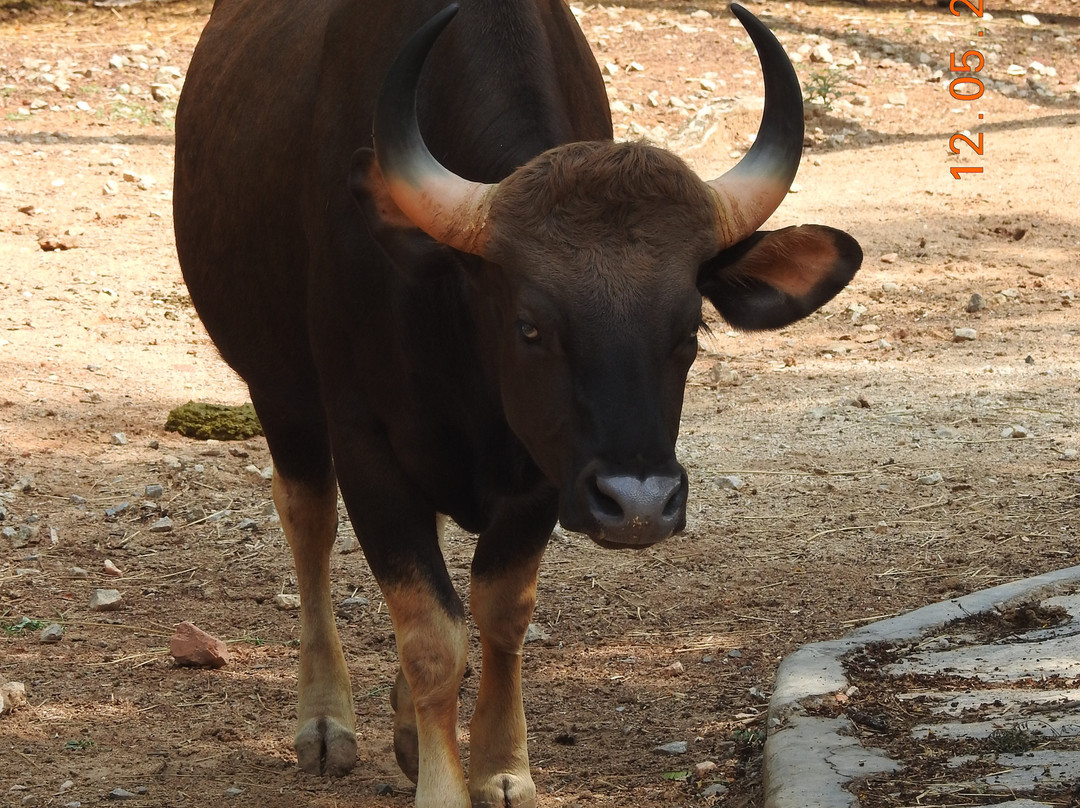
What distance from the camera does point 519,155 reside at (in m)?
3.74

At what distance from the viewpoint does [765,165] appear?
354cm

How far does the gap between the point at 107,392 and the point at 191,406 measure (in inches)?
27.3

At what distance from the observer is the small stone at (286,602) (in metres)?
5.90

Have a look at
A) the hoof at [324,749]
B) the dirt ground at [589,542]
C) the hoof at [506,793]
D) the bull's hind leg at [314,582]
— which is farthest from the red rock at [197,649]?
the hoof at [506,793]

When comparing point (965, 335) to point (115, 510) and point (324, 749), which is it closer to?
point (115, 510)

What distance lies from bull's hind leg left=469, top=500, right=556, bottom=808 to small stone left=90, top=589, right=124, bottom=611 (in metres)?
2.08

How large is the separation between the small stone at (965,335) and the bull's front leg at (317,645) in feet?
17.4

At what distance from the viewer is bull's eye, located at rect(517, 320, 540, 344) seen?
3.31 meters

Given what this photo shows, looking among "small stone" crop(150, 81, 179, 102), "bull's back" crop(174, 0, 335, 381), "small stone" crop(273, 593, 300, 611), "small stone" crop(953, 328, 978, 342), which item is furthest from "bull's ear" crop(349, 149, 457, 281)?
"small stone" crop(150, 81, 179, 102)

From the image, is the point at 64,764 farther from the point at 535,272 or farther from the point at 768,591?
the point at 768,591

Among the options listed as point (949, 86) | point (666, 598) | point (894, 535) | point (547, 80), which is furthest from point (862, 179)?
point (547, 80)

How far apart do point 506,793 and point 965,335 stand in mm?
5887

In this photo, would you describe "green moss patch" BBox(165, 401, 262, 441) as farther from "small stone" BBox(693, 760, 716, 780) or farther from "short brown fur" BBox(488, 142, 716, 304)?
"short brown fur" BBox(488, 142, 716, 304)
